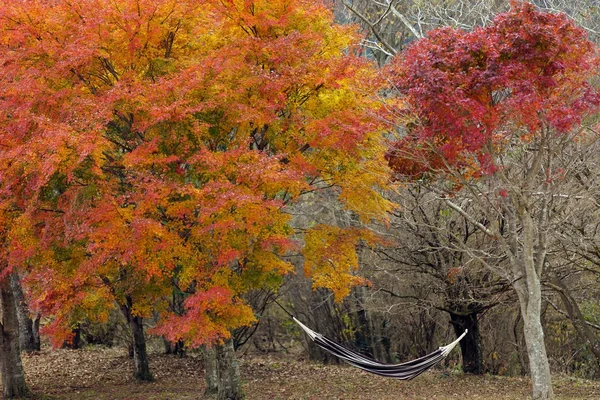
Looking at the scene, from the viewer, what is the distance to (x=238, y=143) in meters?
9.86

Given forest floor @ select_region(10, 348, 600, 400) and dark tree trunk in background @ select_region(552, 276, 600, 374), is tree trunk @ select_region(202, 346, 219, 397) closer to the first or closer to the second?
forest floor @ select_region(10, 348, 600, 400)

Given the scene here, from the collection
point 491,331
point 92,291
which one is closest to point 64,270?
point 92,291

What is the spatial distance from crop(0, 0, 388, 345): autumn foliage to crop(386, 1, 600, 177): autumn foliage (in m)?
1.30

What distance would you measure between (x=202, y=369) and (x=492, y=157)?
363 inches

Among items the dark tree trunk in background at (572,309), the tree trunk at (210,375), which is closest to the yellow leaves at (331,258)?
the tree trunk at (210,375)

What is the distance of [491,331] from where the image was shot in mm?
16844

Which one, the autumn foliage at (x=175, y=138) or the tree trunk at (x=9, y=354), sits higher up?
the autumn foliage at (x=175, y=138)

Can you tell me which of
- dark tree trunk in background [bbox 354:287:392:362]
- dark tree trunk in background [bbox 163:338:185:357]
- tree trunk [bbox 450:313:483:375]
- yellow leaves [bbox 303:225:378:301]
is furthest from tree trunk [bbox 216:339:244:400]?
dark tree trunk in background [bbox 354:287:392:362]

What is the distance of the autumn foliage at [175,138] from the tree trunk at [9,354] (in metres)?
1.44

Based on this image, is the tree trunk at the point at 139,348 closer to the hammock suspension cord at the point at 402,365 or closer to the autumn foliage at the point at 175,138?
the autumn foliage at the point at 175,138

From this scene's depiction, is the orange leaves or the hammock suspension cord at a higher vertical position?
the orange leaves

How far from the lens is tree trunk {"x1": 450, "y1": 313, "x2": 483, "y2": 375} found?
13955 mm

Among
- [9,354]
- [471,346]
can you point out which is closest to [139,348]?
[9,354]

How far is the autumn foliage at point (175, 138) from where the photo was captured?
28.5 feet
